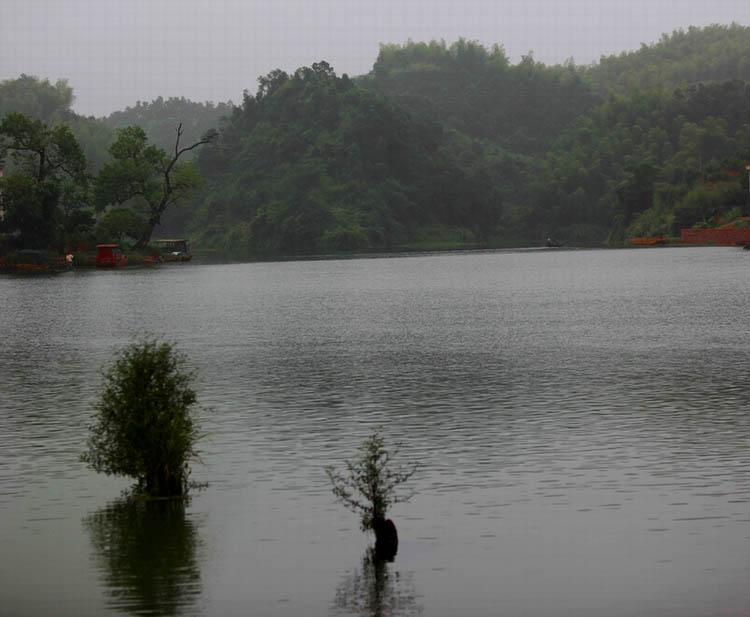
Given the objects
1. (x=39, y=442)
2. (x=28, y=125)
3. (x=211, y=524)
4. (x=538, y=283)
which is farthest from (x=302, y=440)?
(x=28, y=125)

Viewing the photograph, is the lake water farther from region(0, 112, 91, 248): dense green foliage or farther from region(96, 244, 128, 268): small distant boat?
region(96, 244, 128, 268): small distant boat

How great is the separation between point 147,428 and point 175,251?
154189 mm

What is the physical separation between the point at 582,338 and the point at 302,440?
84.7ft

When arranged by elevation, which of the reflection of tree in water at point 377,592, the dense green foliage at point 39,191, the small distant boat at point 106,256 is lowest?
the reflection of tree in water at point 377,592

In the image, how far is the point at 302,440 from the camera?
87.1ft

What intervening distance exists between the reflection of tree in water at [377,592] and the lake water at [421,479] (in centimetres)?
5

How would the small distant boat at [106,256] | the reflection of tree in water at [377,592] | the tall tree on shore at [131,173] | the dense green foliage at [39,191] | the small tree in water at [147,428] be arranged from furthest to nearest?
the tall tree on shore at [131,173], the small distant boat at [106,256], the dense green foliage at [39,191], the small tree in water at [147,428], the reflection of tree in water at [377,592]

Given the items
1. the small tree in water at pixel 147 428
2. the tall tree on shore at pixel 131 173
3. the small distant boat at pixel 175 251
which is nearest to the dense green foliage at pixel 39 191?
the tall tree on shore at pixel 131 173

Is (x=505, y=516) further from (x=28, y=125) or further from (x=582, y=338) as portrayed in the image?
(x=28, y=125)

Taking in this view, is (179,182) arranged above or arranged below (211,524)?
above

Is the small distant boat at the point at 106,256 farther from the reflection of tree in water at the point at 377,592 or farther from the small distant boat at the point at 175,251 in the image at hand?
the reflection of tree in water at the point at 377,592

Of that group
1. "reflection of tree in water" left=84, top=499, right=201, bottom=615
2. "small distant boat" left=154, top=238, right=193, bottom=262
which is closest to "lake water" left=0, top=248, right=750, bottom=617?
"reflection of tree in water" left=84, top=499, right=201, bottom=615

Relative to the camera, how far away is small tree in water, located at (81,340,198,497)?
20406 mm

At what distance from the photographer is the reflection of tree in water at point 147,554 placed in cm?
1501
